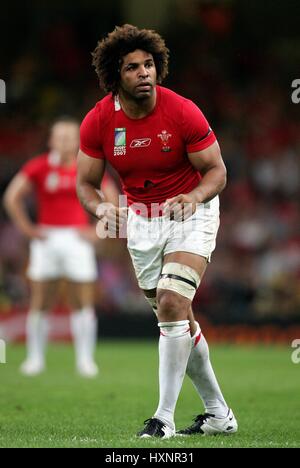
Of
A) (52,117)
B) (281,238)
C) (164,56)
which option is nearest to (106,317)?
(281,238)

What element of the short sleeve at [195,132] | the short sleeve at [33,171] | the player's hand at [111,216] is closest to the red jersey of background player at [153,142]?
the short sleeve at [195,132]

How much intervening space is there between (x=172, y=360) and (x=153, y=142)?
4.75 feet

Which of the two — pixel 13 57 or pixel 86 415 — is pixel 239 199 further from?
pixel 86 415

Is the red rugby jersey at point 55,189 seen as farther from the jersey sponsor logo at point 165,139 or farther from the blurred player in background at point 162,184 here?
the jersey sponsor logo at point 165,139

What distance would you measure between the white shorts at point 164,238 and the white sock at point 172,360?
46 cm

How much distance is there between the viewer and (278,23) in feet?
66.7

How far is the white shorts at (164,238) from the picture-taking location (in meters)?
6.70

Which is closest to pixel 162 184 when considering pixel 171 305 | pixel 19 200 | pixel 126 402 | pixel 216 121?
pixel 171 305

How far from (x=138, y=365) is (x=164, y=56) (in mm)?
6771

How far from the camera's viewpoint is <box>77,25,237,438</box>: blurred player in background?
6.50 metres

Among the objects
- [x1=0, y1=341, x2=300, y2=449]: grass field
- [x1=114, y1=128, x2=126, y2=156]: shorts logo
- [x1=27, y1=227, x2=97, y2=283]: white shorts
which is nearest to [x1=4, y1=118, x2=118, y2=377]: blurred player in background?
[x1=27, y1=227, x2=97, y2=283]: white shorts

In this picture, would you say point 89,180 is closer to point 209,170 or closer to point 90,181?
point 90,181

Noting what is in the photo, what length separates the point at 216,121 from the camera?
66.6 ft

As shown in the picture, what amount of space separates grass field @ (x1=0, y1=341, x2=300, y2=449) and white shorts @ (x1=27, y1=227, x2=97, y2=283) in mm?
1185
